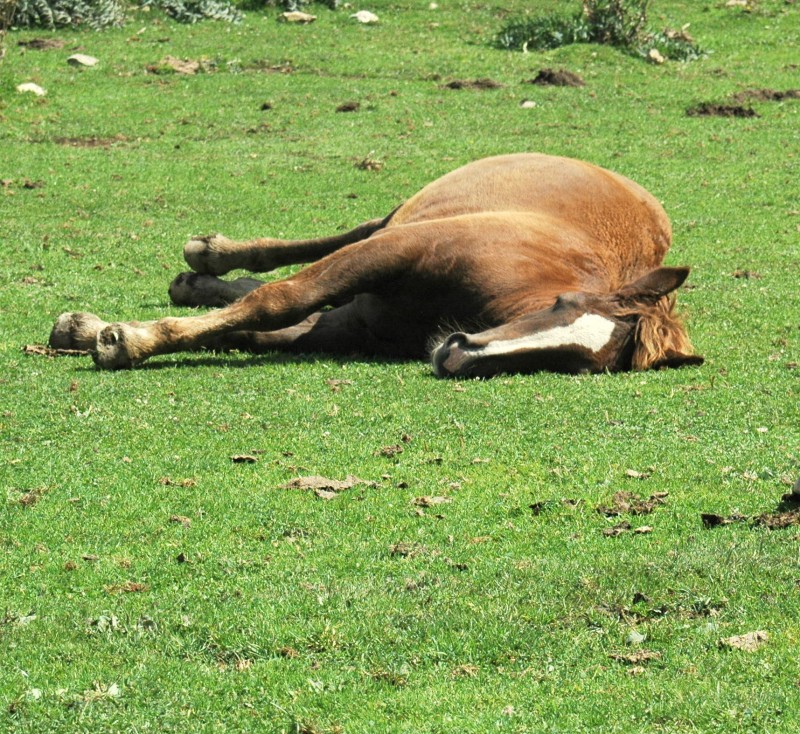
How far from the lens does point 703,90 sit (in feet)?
67.4

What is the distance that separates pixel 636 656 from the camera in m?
4.39

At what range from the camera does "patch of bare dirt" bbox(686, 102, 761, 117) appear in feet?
63.4

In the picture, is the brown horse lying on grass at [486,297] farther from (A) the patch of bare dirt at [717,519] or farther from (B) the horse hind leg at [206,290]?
(A) the patch of bare dirt at [717,519]

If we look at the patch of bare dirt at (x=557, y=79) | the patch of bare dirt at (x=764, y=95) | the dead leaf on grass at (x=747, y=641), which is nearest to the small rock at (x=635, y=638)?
the dead leaf on grass at (x=747, y=641)

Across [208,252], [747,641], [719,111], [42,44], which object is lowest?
[42,44]

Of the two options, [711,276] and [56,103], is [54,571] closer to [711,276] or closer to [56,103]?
[711,276]

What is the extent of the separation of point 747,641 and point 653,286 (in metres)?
4.12

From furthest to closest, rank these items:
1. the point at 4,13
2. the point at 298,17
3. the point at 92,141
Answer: the point at 298,17 < the point at 4,13 < the point at 92,141

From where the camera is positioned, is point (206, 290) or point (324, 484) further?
point (206, 290)

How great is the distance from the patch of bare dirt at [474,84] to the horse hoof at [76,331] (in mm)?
12350

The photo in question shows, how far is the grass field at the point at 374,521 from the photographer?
13.7 feet

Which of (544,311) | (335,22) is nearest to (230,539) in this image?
(544,311)

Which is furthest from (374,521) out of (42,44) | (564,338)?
(42,44)

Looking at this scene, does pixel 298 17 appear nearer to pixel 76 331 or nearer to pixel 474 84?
pixel 474 84
